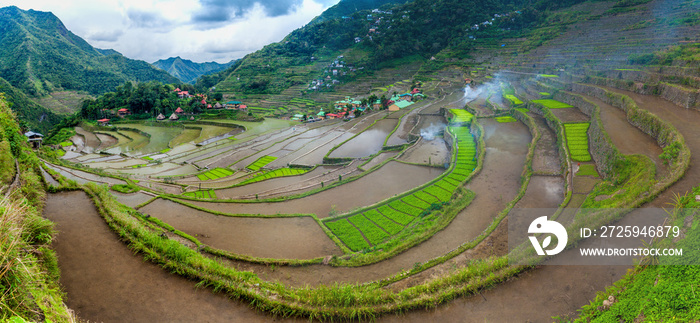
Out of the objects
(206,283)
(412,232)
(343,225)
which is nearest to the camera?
(206,283)

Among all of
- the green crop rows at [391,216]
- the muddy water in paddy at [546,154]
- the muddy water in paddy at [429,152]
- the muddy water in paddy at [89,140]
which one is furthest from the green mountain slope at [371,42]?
the green crop rows at [391,216]

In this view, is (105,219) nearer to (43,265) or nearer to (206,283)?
(43,265)

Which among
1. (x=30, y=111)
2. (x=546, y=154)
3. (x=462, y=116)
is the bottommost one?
(x=546, y=154)

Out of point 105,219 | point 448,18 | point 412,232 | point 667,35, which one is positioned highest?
point 448,18

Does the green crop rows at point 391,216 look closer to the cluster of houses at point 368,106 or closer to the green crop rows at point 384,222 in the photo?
the green crop rows at point 384,222

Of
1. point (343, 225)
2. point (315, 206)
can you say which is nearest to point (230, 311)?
→ point (343, 225)

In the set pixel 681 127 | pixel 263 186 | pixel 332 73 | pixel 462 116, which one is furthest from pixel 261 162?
pixel 332 73

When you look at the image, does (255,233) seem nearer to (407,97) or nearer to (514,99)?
(514,99)

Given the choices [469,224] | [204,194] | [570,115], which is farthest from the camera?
[570,115]
